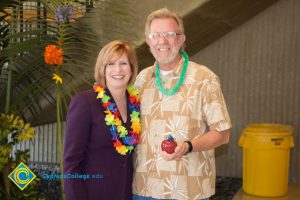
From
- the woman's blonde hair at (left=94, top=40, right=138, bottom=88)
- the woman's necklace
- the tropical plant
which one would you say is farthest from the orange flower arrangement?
the woman's necklace

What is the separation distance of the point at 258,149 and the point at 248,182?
41 centimetres

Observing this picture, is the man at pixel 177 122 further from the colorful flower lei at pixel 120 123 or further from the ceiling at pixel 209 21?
the ceiling at pixel 209 21

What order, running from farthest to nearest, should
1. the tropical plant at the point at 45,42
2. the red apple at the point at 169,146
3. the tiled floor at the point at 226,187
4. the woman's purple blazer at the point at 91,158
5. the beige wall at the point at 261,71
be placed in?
the beige wall at the point at 261,71
the tiled floor at the point at 226,187
the tropical plant at the point at 45,42
the woman's purple blazer at the point at 91,158
the red apple at the point at 169,146

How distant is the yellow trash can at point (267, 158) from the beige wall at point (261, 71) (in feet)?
3.02

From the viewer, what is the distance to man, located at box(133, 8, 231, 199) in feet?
7.04

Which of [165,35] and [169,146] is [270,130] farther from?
[169,146]

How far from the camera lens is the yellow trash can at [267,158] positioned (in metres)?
4.25

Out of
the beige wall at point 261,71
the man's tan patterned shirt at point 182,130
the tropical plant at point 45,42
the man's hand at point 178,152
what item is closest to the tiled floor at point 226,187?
the beige wall at point 261,71

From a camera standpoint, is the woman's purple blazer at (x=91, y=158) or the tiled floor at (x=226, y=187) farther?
the tiled floor at (x=226, y=187)

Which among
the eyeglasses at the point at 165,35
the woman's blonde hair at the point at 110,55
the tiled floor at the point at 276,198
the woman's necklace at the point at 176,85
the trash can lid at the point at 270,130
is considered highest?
the eyeglasses at the point at 165,35

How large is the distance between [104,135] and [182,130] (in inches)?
15.5

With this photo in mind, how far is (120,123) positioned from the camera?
2162 mm

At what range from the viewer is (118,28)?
3.59 meters

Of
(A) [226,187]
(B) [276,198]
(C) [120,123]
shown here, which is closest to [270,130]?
(B) [276,198]
